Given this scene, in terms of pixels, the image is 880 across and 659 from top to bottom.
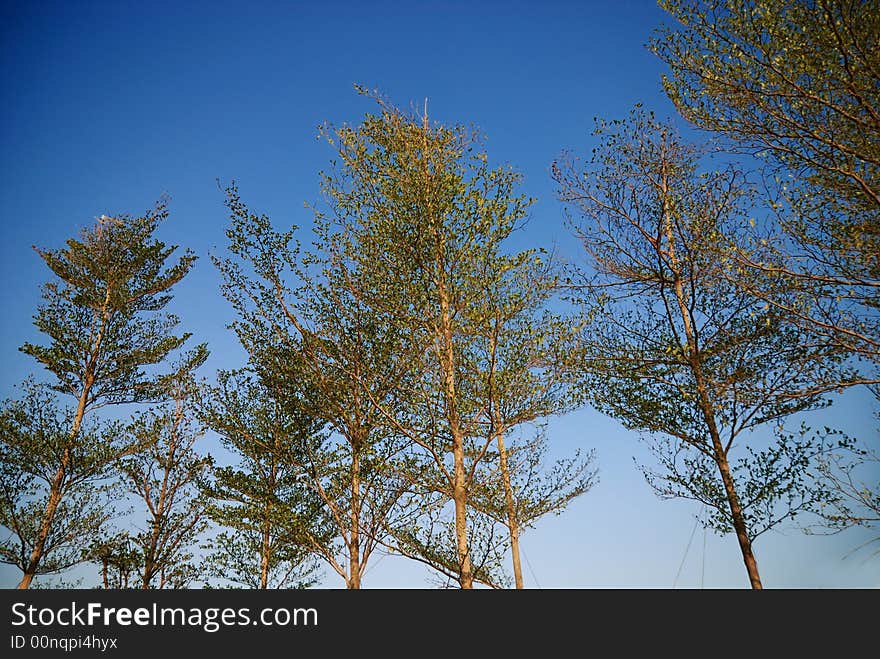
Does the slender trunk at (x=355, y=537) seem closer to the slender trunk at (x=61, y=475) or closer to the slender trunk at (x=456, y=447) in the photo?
the slender trunk at (x=456, y=447)

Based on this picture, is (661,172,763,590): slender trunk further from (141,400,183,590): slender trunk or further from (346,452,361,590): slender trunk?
(141,400,183,590): slender trunk

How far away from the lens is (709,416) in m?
7.40

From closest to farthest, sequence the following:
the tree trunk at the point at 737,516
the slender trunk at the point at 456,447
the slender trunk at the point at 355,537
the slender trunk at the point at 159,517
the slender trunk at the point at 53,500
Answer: the slender trunk at the point at 456,447 → the tree trunk at the point at 737,516 → the slender trunk at the point at 355,537 → the slender trunk at the point at 53,500 → the slender trunk at the point at 159,517

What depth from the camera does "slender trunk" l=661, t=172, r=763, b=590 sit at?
22.2ft

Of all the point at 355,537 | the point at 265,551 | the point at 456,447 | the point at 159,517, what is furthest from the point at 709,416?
the point at 159,517

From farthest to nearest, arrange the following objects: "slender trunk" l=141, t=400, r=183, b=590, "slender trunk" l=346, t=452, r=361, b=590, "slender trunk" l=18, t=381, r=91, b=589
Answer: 1. "slender trunk" l=141, t=400, r=183, b=590
2. "slender trunk" l=18, t=381, r=91, b=589
3. "slender trunk" l=346, t=452, r=361, b=590

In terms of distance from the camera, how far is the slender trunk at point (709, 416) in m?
6.78

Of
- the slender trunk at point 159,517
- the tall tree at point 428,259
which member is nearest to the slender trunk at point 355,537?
the tall tree at point 428,259

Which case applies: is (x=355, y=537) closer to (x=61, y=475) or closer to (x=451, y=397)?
(x=451, y=397)

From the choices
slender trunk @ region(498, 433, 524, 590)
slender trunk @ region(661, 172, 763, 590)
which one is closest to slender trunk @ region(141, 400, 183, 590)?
slender trunk @ region(498, 433, 524, 590)

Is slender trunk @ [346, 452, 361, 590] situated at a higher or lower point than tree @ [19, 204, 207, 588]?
A: lower

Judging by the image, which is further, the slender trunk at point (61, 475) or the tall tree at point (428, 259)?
the slender trunk at point (61, 475)

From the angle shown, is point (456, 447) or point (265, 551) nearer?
point (456, 447)
